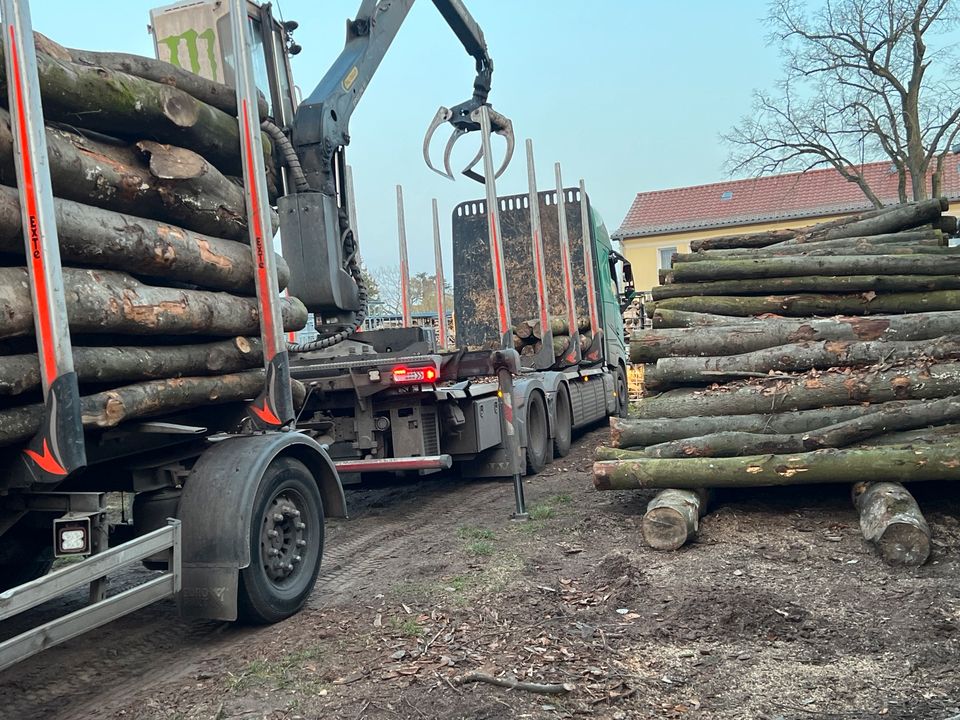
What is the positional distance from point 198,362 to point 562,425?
7.81 metres

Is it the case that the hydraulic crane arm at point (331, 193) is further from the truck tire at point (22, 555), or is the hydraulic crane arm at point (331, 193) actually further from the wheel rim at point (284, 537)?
the truck tire at point (22, 555)

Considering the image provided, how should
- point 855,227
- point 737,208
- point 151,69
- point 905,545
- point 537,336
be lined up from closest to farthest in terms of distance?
point 151,69 → point 905,545 → point 855,227 → point 537,336 → point 737,208

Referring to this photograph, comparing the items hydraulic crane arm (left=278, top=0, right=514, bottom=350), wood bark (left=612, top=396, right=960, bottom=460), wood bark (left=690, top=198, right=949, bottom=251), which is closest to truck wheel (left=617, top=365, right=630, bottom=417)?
wood bark (left=690, top=198, right=949, bottom=251)

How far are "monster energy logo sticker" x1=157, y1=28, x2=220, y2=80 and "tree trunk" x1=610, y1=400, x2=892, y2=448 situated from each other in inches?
175

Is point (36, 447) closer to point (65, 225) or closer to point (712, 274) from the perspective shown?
point (65, 225)

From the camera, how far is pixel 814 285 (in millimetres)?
8547

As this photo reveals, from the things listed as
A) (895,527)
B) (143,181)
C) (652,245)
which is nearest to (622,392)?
(895,527)

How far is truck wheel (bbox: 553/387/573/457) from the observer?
12023 millimetres

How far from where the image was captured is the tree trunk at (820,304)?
814 cm

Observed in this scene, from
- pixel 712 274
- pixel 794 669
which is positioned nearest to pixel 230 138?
pixel 794 669

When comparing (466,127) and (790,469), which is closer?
(790,469)

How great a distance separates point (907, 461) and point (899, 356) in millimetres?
1454

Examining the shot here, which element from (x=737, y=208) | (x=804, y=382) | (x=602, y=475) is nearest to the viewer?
(x=602, y=475)

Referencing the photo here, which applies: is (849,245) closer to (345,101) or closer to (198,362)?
(345,101)
